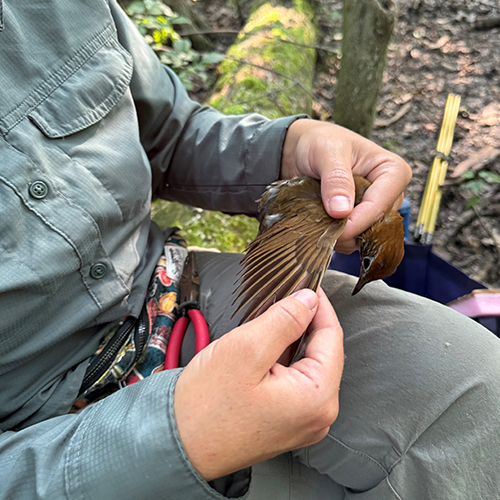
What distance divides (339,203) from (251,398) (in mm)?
944

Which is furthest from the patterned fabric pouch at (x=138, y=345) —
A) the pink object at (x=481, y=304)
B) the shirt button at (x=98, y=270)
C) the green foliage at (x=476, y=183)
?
the green foliage at (x=476, y=183)

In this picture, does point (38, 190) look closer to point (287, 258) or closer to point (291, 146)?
point (287, 258)

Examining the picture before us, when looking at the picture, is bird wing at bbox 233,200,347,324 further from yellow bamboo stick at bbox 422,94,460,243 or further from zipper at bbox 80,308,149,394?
yellow bamboo stick at bbox 422,94,460,243

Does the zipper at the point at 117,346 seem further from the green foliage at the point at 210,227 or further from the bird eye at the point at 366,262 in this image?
the green foliage at the point at 210,227

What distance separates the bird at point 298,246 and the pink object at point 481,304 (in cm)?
55

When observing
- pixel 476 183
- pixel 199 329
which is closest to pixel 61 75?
pixel 199 329

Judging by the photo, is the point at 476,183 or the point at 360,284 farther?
the point at 476,183

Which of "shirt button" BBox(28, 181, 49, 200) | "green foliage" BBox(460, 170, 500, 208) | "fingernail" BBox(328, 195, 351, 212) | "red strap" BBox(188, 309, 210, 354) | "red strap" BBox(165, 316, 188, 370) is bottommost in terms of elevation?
"green foliage" BBox(460, 170, 500, 208)

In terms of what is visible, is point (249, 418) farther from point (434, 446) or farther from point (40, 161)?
point (40, 161)

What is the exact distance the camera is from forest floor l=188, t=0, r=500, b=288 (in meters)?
3.96

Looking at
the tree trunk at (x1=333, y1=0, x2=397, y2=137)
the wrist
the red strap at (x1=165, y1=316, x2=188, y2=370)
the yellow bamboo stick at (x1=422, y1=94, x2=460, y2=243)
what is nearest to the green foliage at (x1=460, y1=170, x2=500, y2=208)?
the yellow bamboo stick at (x1=422, y1=94, x2=460, y2=243)

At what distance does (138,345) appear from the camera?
5.21 feet

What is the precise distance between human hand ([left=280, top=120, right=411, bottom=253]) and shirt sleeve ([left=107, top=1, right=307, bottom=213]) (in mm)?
135

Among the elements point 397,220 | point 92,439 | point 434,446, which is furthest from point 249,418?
point 397,220
